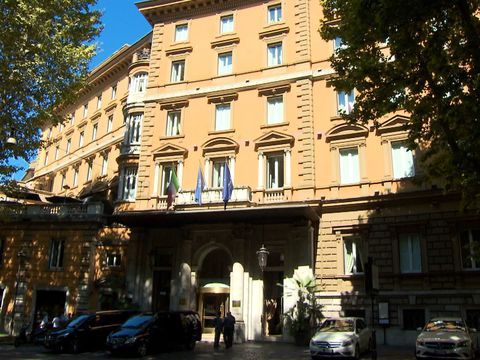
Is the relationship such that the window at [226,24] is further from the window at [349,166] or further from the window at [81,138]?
the window at [81,138]

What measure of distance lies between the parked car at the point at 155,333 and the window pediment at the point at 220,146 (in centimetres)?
1037

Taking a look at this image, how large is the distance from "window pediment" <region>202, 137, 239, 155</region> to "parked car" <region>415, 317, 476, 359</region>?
1521cm

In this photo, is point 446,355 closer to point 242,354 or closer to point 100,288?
point 242,354

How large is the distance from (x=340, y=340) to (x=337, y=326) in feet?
4.91

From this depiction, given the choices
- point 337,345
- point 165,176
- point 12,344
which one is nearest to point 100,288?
point 12,344

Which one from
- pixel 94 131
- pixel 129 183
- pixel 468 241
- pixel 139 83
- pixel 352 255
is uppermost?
pixel 139 83

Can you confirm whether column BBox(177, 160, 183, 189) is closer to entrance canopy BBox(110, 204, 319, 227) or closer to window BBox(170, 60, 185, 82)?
entrance canopy BBox(110, 204, 319, 227)

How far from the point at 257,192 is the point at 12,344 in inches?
586

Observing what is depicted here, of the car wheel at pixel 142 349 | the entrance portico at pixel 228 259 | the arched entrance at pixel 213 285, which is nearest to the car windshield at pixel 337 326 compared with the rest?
the entrance portico at pixel 228 259

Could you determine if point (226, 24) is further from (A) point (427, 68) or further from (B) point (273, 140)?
(A) point (427, 68)

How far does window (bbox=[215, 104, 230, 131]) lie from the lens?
2967 centimetres

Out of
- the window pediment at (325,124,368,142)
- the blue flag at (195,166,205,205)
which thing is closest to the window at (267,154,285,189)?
the window pediment at (325,124,368,142)

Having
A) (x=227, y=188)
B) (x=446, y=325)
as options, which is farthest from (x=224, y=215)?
(x=446, y=325)

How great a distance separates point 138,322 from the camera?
19375mm
